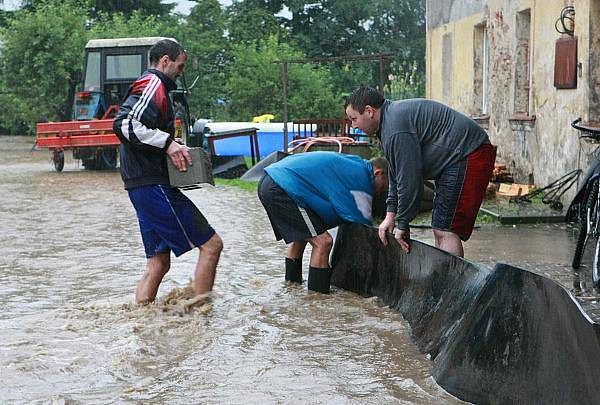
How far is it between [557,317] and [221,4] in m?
38.9

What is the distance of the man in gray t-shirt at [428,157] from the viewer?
6.11m

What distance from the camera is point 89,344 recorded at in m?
5.95

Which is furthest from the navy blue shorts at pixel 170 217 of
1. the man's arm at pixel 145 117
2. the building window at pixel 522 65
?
the building window at pixel 522 65

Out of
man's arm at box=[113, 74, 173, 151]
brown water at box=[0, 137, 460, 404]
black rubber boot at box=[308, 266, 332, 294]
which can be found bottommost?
brown water at box=[0, 137, 460, 404]

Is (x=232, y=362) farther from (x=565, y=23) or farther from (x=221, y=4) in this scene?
(x=221, y=4)

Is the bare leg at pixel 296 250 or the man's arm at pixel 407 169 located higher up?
the man's arm at pixel 407 169

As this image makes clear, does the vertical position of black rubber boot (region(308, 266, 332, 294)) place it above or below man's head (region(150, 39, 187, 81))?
below

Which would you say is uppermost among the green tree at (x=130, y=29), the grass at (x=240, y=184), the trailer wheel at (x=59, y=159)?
the green tree at (x=130, y=29)

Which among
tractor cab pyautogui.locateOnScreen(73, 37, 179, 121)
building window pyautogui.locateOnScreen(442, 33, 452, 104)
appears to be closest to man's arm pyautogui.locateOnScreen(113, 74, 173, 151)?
building window pyautogui.locateOnScreen(442, 33, 452, 104)

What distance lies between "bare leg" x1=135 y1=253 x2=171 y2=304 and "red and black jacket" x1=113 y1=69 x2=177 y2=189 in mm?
552

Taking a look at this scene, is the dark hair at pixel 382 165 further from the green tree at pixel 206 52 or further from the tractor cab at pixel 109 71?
the green tree at pixel 206 52

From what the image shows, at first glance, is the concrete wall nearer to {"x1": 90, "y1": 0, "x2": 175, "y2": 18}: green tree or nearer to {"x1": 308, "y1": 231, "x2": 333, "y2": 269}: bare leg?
{"x1": 308, "y1": 231, "x2": 333, "y2": 269}: bare leg

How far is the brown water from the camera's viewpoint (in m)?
5.00

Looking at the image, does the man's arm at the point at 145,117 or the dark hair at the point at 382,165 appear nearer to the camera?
the man's arm at the point at 145,117
